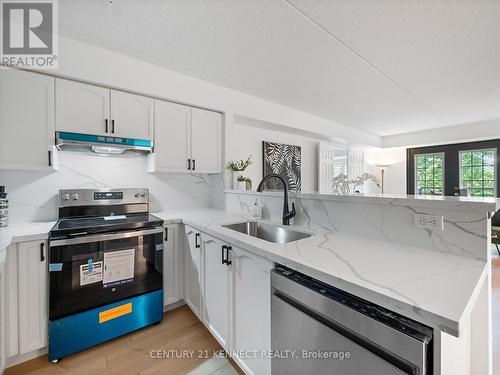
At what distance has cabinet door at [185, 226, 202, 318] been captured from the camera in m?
1.92

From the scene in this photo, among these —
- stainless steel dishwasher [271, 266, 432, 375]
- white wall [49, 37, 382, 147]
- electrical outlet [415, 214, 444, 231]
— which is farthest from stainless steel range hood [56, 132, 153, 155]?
electrical outlet [415, 214, 444, 231]

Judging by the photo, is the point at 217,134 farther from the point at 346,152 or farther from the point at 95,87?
the point at 346,152

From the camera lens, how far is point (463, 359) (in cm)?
92

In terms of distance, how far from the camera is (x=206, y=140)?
102 inches

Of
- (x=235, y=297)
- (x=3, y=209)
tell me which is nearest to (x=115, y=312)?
(x=235, y=297)

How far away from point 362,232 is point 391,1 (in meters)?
1.45

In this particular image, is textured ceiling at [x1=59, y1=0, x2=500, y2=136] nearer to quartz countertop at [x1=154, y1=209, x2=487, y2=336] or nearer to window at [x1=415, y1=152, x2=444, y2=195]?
quartz countertop at [x1=154, y1=209, x2=487, y2=336]

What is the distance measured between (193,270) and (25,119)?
1708mm

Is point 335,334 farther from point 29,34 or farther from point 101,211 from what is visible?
point 29,34

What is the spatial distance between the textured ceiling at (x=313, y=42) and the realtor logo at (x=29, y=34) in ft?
0.38

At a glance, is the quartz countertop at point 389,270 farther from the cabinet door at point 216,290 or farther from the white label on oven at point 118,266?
the white label on oven at point 118,266

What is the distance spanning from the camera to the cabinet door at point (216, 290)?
155cm

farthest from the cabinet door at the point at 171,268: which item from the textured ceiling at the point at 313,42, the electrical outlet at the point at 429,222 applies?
the electrical outlet at the point at 429,222

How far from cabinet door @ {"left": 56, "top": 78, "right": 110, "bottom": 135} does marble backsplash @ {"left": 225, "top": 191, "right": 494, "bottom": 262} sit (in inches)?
65.6
